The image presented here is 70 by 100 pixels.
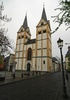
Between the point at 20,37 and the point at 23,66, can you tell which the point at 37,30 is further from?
the point at 23,66

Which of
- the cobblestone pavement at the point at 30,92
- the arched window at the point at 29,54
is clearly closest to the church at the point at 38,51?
the arched window at the point at 29,54

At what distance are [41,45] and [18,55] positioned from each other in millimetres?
12804

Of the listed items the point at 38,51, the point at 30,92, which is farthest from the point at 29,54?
the point at 30,92

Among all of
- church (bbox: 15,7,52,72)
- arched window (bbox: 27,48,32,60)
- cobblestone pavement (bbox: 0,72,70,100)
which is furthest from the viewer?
arched window (bbox: 27,48,32,60)

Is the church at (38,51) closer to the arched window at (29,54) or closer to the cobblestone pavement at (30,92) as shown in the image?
the arched window at (29,54)

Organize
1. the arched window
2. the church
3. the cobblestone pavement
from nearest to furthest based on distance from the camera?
the cobblestone pavement < the church < the arched window

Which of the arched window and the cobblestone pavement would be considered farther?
the arched window

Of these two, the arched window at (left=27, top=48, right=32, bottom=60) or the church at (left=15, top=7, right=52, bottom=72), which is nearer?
the church at (left=15, top=7, right=52, bottom=72)

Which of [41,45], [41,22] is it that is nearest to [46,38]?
[41,45]

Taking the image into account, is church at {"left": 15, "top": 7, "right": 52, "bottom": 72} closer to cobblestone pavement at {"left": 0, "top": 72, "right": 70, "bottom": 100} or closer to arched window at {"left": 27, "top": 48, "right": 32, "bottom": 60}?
arched window at {"left": 27, "top": 48, "right": 32, "bottom": 60}

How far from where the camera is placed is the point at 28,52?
44.9 m

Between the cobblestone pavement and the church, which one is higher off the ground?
the church

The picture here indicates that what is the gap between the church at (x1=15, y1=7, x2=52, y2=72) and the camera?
38875mm

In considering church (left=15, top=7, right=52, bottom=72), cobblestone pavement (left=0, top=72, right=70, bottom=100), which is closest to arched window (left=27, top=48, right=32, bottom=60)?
church (left=15, top=7, right=52, bottom=72)
